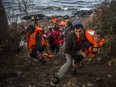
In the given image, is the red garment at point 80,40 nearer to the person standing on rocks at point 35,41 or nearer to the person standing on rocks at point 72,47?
the person standing on rocks at point 72,47

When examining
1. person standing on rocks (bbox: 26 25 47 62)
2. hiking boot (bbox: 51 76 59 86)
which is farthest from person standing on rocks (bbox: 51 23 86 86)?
person standing on rocks (bbox: 26 25 47 62)

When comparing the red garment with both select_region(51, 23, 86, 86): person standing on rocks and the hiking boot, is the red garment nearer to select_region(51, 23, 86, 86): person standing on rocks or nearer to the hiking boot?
select_region(51, 23, 86, 86): person standing on rocks

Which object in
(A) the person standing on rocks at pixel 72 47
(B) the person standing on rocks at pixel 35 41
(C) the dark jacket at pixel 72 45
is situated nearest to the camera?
(A) the person standing on rocks at pixel 72 47

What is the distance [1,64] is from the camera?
757cm

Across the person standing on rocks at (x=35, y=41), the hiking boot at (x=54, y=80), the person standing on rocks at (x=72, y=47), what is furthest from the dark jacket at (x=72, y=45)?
the person standing on rocks at (x=35, y=41)

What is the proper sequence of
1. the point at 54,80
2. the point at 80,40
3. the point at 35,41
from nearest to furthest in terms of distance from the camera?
the point at 54,80, the point at 80,40, the point at 35,41

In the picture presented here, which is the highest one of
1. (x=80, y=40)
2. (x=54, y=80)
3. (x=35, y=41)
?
(x=80, y=40)

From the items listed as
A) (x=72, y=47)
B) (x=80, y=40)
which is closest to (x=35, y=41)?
(x=72, y=47)

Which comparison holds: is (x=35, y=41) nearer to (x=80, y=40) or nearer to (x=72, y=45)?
(x=72, y=45)

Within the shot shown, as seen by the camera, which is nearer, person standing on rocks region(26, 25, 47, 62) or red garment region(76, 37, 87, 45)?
red garment region(76, 37, 87, 45)

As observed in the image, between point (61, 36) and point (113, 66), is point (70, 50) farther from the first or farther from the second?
point (61, 36)

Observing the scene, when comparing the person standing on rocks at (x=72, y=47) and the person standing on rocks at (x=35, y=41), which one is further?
the person standing on rocks at (x=35, y=41)

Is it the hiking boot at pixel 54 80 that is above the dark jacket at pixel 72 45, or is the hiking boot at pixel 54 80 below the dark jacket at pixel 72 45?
below

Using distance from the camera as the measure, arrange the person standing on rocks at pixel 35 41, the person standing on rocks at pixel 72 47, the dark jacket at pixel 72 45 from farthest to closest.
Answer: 1. the person standing on rocks at pixel 35 41
2. the dark jacket at pixel 72 45
3. the person standing on rocks at pixel 72 47
